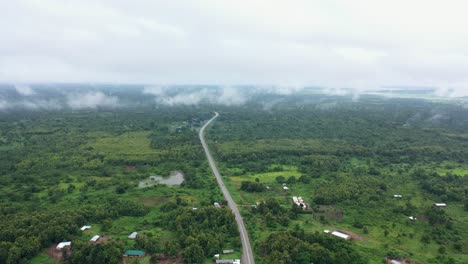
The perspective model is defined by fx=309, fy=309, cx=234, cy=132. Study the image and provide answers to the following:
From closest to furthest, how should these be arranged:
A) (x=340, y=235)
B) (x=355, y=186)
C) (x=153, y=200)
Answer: (x=340, y=235), (x=153, y=200), (x=355, y=186)

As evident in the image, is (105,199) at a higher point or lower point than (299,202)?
lower

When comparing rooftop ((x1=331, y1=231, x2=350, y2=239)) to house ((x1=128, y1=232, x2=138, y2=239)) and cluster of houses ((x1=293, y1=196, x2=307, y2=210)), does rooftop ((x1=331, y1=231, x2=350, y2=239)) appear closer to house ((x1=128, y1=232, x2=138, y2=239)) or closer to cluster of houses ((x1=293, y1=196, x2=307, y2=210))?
cluster of houses ((x1=293, y1=196, x2=307, y2=210))

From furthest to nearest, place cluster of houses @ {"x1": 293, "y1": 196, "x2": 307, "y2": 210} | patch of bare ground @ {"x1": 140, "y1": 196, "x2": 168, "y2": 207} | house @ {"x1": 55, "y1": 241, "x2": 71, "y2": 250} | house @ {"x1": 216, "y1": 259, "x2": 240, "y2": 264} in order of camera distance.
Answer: patch of bare ground @ {"x1": 140, "y1": 196, "x2": 168, "y2": 207} < cluster of houses @ {"x1": 293, "y1": 196, "x2": 307, "y2": 210} < house @ {"x1": 55, "y1": 241, "x2": 71, "y2": 250} < house @ {"x1": 216, "y1": 259, "x2": 240, "y2": 264}

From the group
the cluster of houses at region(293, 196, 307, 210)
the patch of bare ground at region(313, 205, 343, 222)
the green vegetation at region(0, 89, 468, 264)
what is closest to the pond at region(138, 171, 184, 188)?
the green vegetation at region(0, 89, 468, 264)

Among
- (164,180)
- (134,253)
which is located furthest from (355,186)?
(134,253)

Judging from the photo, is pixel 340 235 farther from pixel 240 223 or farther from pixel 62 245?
pixel 62 245

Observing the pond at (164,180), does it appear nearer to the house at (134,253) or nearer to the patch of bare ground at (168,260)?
the house at (134,253)

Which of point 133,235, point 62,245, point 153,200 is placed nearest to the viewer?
point 62,245

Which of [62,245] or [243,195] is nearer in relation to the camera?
[62,245]

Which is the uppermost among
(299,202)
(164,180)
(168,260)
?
(299,202)

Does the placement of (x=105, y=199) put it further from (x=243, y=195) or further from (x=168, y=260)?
(x=243, y=195)
